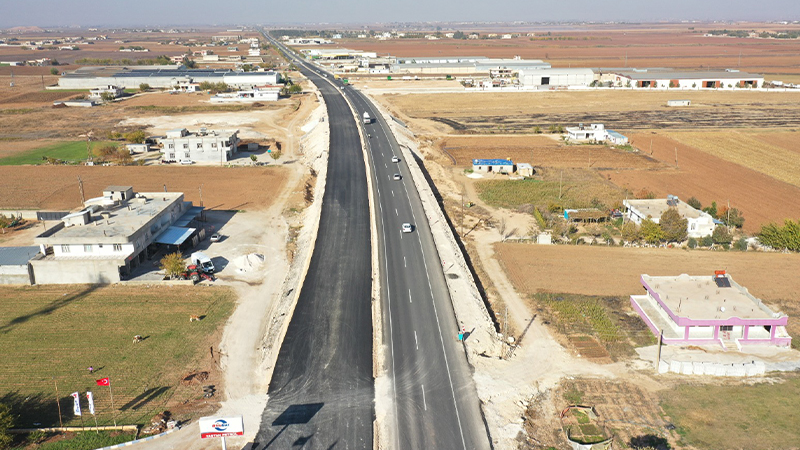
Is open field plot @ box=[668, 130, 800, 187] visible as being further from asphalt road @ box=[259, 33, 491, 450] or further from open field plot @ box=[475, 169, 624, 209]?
asphalt road @ box=[259, 33, 491, 450]

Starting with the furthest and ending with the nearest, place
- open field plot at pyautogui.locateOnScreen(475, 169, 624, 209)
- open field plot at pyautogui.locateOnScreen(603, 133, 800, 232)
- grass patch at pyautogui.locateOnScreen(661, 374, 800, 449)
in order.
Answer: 1. open field plot at pyautogui.locateOnScreen(475, 169, 624, 209)
2. open field plot at pyautogui.locateOnScreen(603, 133, 800, 232)
3. grass patch at pyautogui.locateOnScreen(661, 374, 800, 449)

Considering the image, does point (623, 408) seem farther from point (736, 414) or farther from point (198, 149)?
point (198, 149)

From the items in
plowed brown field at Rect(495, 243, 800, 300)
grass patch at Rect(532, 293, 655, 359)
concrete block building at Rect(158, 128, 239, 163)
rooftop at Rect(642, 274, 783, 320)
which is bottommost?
grass patch at Rect(532, 293, 655, 359)

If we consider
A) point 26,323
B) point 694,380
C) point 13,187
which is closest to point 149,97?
point 13,187

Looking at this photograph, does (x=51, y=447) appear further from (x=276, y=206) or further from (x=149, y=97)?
(x=149, y=97)

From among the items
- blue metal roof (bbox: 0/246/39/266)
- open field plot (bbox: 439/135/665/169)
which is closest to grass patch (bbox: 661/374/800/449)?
blue metal roof (bbox: 0/246/39/266)

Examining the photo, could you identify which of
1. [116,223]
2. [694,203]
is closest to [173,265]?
A: [116,223]

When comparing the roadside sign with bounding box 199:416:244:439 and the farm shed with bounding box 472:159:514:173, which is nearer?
the roadside sign with bounding box 199:416:244:439

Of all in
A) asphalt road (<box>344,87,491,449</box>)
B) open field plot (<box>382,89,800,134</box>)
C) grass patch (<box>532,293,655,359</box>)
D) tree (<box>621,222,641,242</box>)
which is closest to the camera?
asphalt road (<box>344,87,491,449</box>)
